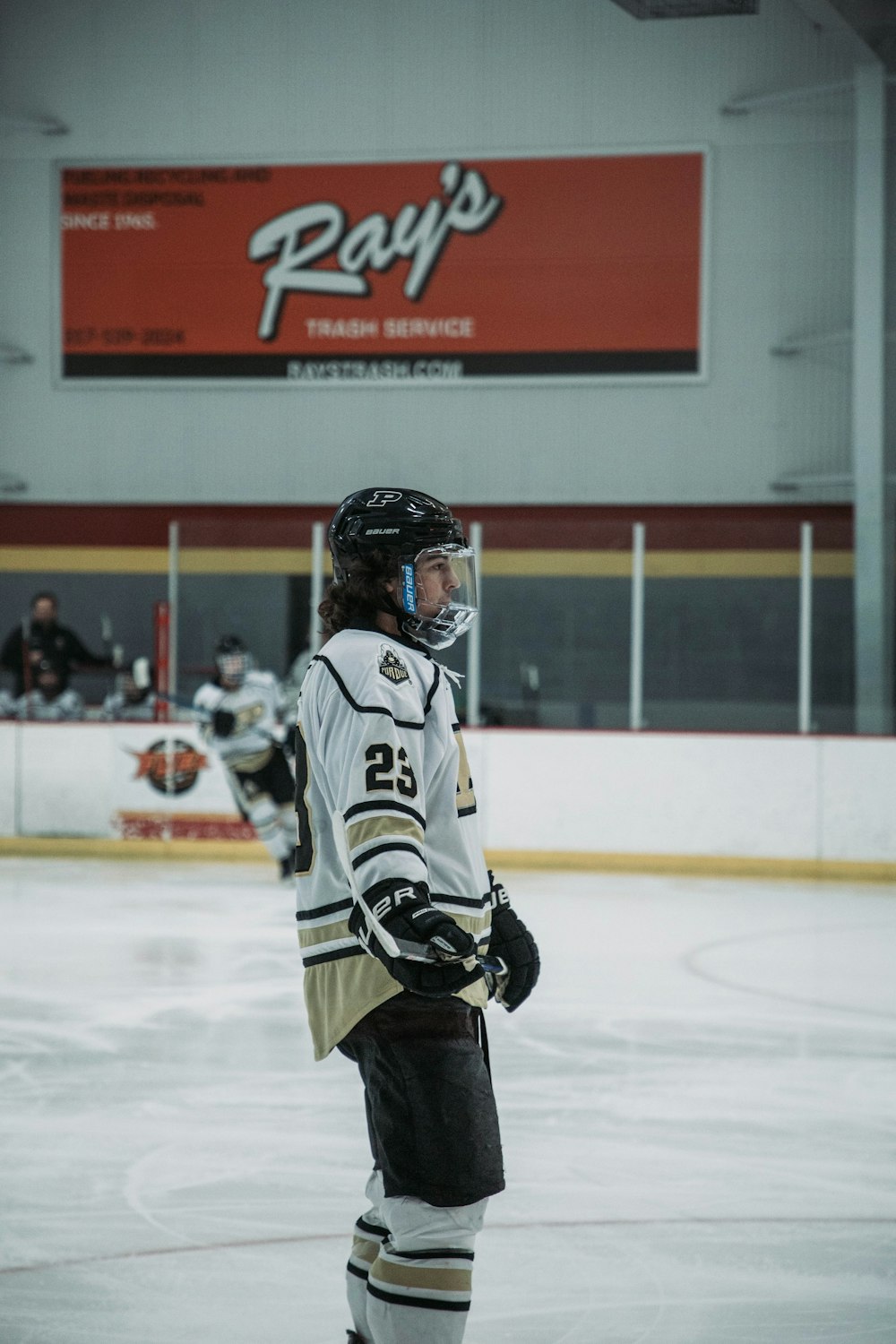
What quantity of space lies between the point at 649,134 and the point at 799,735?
536 centimetres

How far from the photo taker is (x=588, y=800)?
9125 millimetres

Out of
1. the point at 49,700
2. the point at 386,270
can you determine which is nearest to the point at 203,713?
the point at 49,700

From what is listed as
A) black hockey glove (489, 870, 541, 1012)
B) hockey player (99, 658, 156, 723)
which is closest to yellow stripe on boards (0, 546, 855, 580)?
hockey player (99, 658, 156, 723)

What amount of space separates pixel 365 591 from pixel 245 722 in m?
6.55

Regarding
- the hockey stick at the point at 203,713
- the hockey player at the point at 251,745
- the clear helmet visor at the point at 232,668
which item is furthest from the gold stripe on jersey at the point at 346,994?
the clear helmet visor at the point at 232,668

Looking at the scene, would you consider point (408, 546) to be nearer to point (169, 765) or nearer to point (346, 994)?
point (346, 994)

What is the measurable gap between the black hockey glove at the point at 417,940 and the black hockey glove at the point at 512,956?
22 centimetres

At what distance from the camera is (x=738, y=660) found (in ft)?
31.0

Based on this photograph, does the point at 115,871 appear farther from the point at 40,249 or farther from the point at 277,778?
the point at 40,249

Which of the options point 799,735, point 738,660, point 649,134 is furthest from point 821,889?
point 649,134

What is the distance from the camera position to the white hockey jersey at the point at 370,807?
1829 mm

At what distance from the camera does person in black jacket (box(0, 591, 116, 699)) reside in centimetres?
1007

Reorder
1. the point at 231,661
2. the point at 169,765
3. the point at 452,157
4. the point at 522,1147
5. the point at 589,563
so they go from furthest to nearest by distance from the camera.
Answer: the point at 452,157 < the point at 589,563 < the point at 169,765 < the point at 231,661 < the point at 522,1147

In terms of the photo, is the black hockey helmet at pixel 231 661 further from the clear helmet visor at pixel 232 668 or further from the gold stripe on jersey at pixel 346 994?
the gold stripe on jersey at pixel 346 994
